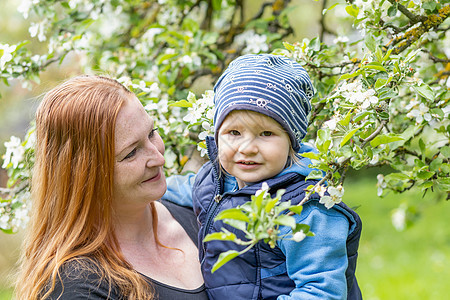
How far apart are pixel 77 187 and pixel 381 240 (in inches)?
245

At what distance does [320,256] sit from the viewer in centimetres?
162

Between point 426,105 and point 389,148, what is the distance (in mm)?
196

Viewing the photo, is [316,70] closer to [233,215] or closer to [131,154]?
[131,154]

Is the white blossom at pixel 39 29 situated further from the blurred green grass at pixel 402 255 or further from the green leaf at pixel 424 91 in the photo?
the blurred green grass at pixel 402 255

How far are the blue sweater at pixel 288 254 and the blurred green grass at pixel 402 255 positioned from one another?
1879mm

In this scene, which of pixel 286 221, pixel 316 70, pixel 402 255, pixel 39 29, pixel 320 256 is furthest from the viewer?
pixel 402 255

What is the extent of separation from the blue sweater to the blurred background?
1.80 m

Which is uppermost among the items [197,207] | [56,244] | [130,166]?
[130,166]

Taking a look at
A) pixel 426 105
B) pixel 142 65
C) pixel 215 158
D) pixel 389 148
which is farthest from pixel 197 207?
pixel 142 65

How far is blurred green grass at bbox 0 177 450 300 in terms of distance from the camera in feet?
17.5

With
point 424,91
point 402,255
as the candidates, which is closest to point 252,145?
point 424,91

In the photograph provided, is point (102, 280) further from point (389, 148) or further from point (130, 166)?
point (389, 148)

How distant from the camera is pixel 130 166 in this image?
191cm

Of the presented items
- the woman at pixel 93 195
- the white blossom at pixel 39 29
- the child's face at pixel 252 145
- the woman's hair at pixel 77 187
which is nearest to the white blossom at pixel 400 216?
the woman at pixel 93 195
